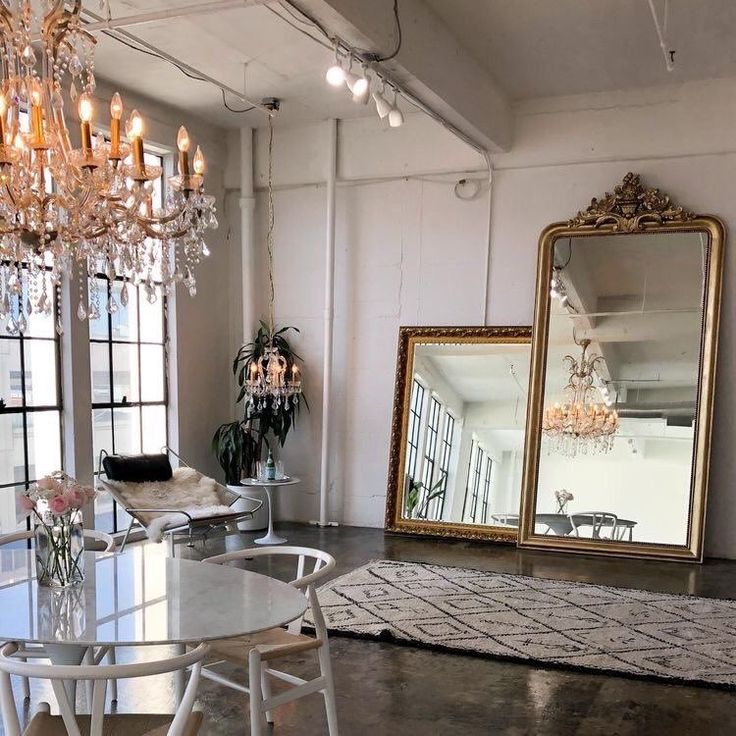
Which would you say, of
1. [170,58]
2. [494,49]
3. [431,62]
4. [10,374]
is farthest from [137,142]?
[494,49]

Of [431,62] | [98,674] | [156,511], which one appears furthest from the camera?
[156,511]

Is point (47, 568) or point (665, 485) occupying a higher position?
point (47, 568)

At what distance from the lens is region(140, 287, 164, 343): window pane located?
6.64 meters

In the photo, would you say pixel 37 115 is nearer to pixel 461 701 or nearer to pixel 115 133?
pixel 115 133

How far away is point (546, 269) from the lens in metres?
6.28

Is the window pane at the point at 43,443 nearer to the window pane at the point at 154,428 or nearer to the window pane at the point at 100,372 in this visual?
the window pane at the point at 100,372

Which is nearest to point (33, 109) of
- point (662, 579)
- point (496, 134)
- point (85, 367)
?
point (85, 367)

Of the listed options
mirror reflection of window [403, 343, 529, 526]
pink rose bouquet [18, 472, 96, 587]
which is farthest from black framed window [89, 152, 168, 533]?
pink rose bouquet [18, 472, 96, 587]

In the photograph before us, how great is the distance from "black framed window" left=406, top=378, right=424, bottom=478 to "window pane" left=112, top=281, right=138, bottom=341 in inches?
97.3

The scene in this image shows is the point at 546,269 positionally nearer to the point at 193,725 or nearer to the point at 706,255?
the point at 706,255

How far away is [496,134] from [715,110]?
1.70 metres

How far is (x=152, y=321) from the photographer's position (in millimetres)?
6742

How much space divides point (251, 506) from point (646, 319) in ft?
12.1

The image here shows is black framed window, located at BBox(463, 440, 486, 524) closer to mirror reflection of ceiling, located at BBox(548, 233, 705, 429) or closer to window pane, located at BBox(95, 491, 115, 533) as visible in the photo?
mirror reflection of ceiling, located at BBox(548, 233, 705, 429)
